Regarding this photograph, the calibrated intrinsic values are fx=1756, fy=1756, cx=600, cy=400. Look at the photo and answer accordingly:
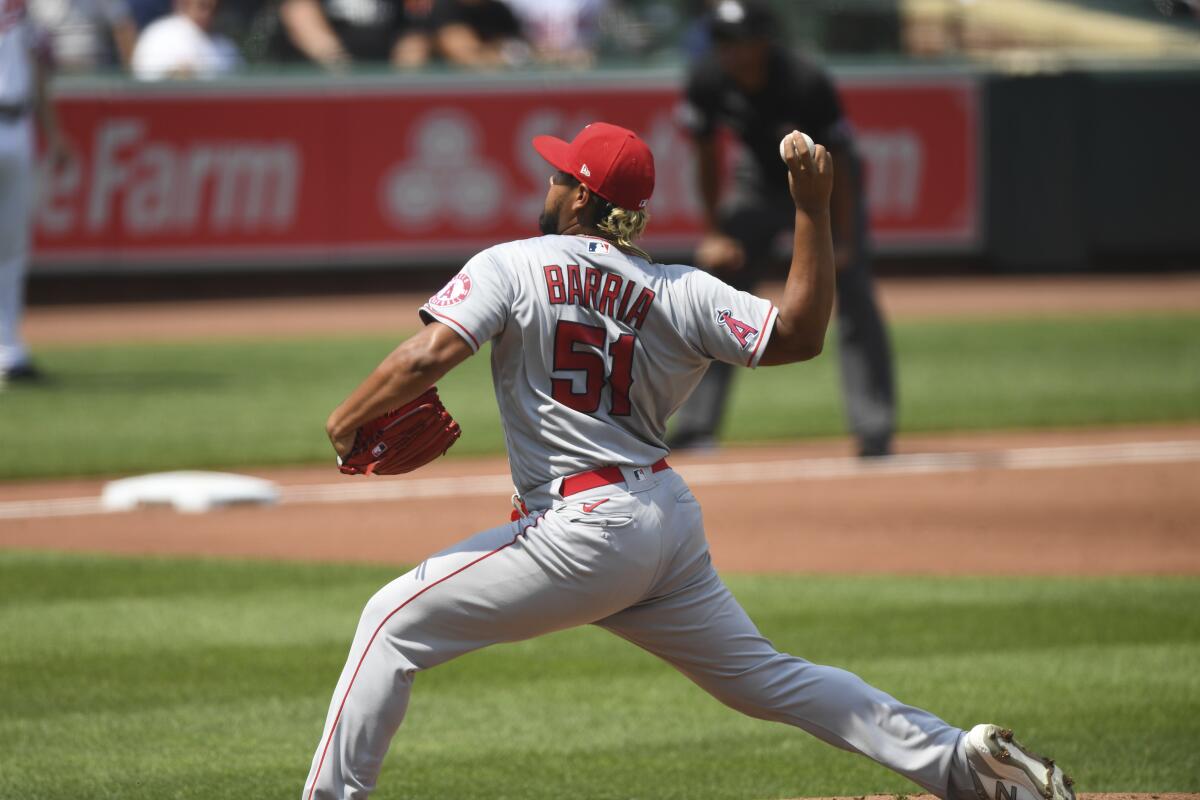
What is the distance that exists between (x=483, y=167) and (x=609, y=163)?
13.5m

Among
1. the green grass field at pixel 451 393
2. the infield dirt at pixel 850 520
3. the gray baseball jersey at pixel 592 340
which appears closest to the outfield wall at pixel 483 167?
the green grass field at pixel 451 393

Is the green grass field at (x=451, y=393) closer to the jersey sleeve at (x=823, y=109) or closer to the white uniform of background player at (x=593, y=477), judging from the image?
the jersey sleeve at (x=823, y=109)

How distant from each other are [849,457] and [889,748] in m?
6.18

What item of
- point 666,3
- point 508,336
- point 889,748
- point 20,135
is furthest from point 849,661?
point 666,3

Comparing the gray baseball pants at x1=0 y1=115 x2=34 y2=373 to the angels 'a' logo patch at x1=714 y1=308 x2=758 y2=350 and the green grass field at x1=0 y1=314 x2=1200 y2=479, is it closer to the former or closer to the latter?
the green grass field at x1=0 y1=314 x2=1200 y2=479

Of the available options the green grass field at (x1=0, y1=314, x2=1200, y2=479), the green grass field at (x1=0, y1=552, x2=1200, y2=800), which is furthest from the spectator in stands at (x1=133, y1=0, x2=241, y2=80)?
the green grass field at (x1=0, y1=552, x2=1200, y2=800)

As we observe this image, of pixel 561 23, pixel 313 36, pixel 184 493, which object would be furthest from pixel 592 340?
pixel 561 23

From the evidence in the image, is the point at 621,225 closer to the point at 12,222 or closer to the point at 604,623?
the point at 604,623

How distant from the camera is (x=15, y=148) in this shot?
11.9 meters

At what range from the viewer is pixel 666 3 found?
750 inches

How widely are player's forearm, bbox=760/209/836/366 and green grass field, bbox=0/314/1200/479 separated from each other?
651 cm

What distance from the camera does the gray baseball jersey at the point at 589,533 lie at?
12.7 feet

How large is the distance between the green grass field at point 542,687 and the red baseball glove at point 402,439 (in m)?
1.22

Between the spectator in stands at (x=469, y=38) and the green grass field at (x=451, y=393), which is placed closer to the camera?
the green grass field at (x=451, y=393)
